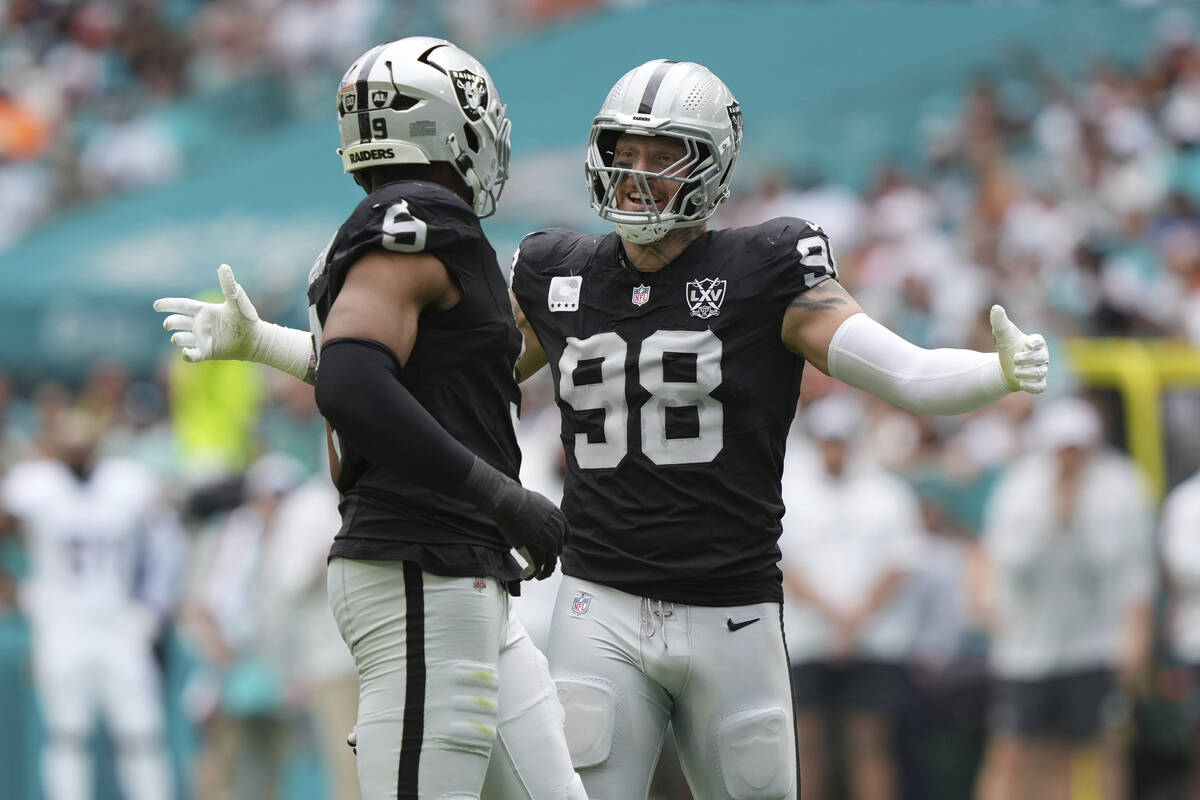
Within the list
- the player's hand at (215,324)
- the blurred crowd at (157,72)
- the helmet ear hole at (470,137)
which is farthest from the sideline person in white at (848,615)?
the blurred crowd at (157,72)

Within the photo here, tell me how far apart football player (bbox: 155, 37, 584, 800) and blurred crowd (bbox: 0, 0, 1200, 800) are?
4.09 metres

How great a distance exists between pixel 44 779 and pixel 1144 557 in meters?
5.10

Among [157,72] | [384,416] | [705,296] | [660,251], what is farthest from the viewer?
[157,72]

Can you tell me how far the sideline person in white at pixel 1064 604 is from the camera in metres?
7.70

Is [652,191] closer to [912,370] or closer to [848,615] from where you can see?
[912,370]

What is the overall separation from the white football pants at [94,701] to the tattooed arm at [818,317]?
18.2ft

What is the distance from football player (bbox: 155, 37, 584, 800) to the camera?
3.49m

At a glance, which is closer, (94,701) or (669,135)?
(669,135)

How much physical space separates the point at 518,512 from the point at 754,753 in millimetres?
1022

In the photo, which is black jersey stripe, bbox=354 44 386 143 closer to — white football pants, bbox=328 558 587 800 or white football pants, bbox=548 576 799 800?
white football pants, bbox=328 558 587 800

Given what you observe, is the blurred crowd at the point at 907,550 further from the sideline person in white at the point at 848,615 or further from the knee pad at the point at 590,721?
the knee pad at the point at 590,721

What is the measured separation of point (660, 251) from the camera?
441 cm

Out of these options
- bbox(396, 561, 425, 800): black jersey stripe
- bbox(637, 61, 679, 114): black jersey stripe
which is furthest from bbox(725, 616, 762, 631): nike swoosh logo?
bbox(637, 61, 679, 114): black jersey stripe

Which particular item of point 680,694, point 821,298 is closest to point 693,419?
point 821,298
